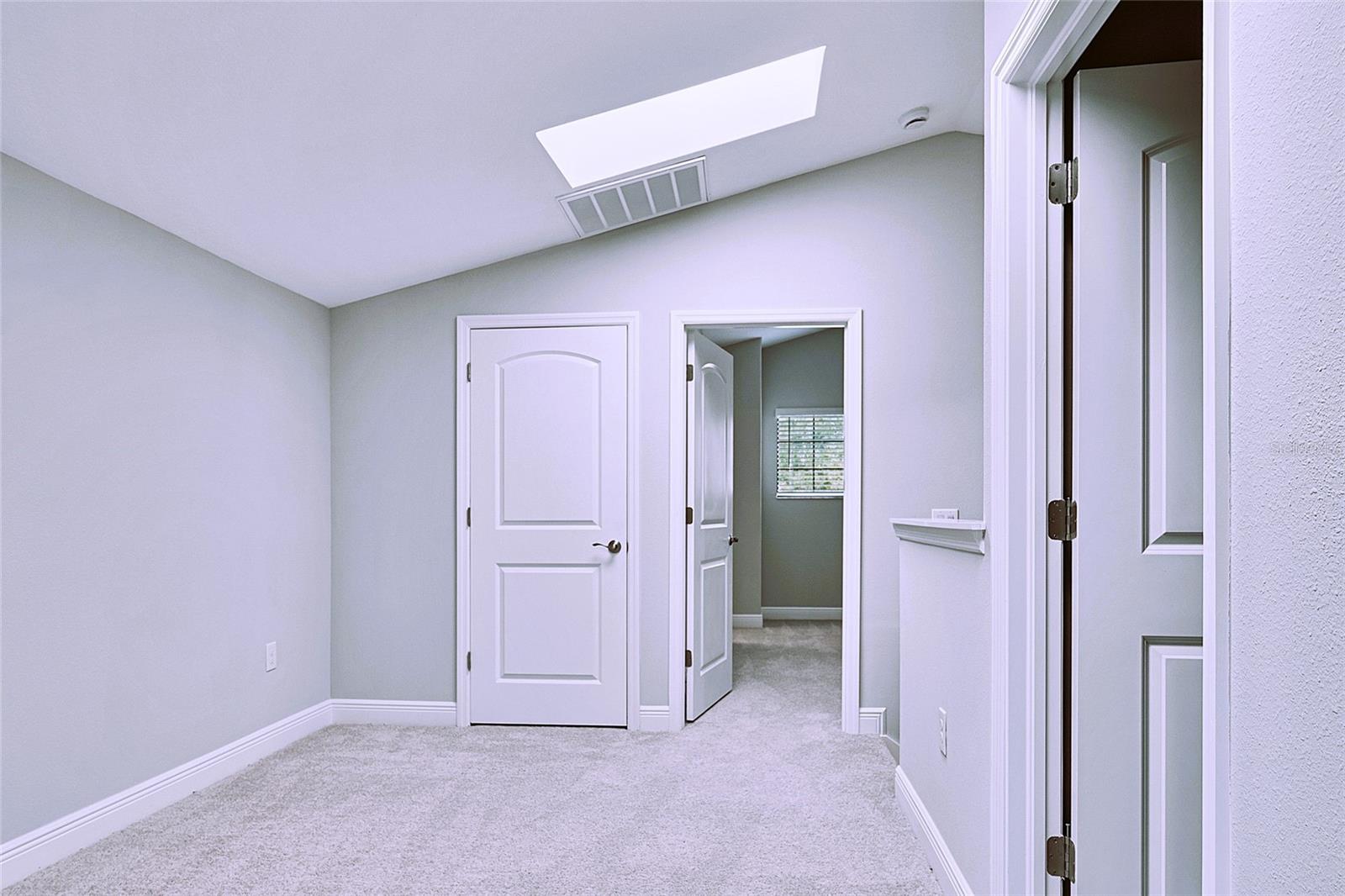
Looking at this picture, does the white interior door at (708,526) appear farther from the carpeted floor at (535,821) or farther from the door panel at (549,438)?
the door panel at (549,438)

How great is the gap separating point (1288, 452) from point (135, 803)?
11.1 feet

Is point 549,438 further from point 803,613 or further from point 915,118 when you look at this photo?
point 803,613

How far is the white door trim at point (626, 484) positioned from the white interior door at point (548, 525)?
0.03 meters

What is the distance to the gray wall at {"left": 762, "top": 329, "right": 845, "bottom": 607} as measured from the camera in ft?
25.0

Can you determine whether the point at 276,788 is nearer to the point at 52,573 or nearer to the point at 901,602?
the point at 52,573

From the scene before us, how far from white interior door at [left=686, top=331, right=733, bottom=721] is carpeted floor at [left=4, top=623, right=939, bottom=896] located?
A: 1.17 feet

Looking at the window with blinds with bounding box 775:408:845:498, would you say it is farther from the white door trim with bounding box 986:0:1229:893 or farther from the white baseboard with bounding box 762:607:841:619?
the white door trim with bounding box 986:0:1229:893

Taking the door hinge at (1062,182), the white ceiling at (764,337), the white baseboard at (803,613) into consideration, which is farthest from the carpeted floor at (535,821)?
the white baseboard at (803,613)

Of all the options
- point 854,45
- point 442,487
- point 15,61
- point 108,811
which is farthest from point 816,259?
point 108,811

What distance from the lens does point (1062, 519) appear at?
5.70ft

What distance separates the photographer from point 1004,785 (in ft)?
5.80

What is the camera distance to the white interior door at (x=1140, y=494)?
1679 mm

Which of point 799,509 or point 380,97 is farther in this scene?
point 799,509

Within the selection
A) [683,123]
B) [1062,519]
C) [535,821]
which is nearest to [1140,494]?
[1062,519]
